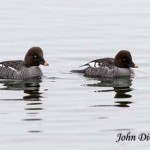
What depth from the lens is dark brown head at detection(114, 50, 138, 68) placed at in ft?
88.6

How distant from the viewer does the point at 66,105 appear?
21703mm

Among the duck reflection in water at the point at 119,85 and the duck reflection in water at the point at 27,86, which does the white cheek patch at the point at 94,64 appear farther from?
the duck reflection in water at the point at 27,86

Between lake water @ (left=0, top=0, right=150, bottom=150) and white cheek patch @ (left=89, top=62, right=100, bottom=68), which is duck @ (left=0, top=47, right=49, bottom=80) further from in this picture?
white cheek patch @ (left=89, top=62, right=100, bottom=68)

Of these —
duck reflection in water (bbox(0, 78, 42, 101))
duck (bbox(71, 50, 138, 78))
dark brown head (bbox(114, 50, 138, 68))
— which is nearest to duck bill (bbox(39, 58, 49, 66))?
duck reflection in water (bbox(0, 78, 42, 101))

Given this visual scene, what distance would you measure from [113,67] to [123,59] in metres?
0.40

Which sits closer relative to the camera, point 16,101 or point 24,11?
point 16,101

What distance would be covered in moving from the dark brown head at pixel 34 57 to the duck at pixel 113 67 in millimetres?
1157

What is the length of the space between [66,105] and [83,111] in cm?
82

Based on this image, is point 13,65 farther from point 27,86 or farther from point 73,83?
point 73,83

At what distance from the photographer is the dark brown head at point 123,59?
88.6 ft

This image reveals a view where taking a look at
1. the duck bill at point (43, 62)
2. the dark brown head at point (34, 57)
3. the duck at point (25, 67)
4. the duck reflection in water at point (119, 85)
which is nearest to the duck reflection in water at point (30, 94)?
the duck at point (25, 67)

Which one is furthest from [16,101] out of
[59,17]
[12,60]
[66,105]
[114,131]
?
[59,17]

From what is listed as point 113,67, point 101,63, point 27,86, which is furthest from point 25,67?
point 113,67

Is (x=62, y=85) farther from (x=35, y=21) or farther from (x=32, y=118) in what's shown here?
(x=35, y=21)
